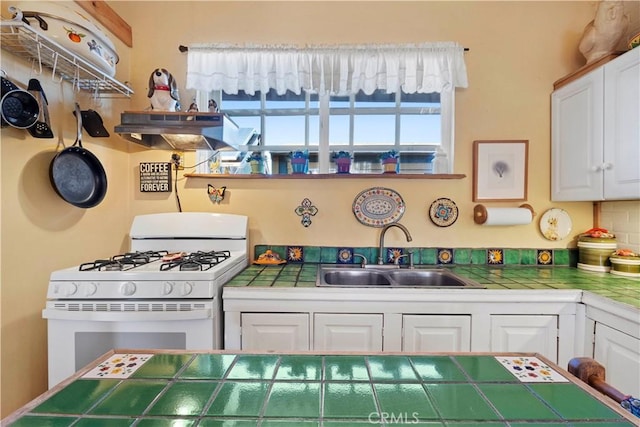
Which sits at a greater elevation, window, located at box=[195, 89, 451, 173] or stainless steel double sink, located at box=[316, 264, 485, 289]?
window, located at box=[195, 89, 451, 173]

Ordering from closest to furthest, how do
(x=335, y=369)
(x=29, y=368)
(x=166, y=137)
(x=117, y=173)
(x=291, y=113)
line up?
(x=335, y=369)
(x=29, y=368)
(x=166, y=137)
(x=117, y=173)
(x=291, y=113)

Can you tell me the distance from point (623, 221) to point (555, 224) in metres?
0.33

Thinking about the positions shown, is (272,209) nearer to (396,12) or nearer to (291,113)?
(291,113)

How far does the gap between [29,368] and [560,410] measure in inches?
82.4

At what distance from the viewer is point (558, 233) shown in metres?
2.04

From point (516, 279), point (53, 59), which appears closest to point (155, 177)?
point (53, 59)

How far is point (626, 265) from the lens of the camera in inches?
67.2

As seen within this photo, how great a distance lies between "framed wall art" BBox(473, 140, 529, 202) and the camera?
2.06 meters

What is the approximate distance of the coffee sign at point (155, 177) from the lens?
2.13 meters

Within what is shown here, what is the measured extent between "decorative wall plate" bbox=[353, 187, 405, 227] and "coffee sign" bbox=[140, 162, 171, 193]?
4.37 feet

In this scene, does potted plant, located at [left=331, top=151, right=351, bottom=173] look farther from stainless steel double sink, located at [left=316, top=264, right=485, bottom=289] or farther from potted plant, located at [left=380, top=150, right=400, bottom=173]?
stainless steel double sink, located at [left=316, top=264, right=485, bottom=289]

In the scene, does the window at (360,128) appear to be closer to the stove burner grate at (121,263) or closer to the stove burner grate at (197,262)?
the stove burner grate at (197,262)

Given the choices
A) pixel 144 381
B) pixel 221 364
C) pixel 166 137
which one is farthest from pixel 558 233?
pixel 166 137

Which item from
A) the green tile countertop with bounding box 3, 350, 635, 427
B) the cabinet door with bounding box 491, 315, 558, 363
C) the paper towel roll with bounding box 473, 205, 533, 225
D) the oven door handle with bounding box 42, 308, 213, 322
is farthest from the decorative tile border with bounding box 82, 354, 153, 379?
the paper towel roll with bounding box 473, 205, 533, 225
